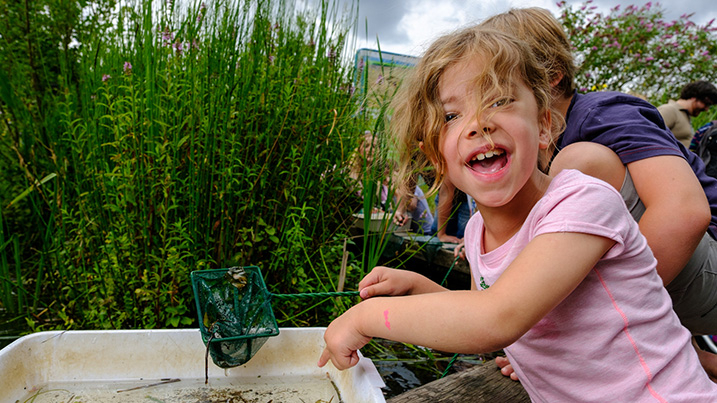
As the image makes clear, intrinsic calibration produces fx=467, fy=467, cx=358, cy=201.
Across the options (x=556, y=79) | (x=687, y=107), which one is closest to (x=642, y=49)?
Answer: (x=687, y=107)

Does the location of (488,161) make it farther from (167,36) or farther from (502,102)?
(167,36)

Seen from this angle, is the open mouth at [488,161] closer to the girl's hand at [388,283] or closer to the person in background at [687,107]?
the girl's hand at [388,283]

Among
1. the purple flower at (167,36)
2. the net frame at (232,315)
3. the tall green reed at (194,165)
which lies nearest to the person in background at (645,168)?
the net frame at (232,315)

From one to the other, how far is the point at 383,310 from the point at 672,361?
26.1 inches

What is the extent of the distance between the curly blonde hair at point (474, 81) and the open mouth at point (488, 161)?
10 centimetres

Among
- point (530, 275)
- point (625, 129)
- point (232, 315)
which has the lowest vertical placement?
point (232, 315)

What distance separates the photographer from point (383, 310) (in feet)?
3.37

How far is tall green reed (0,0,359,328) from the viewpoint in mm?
2014

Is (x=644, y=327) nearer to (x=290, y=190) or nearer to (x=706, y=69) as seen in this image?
(x=290, y=190)

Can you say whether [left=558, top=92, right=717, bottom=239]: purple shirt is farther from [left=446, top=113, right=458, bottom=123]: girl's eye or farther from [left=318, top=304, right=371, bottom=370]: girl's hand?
[left=318, top=304, right=371, bottom=370]: girl's hand

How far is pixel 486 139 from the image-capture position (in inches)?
41.9

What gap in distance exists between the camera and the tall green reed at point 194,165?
201 centimetres

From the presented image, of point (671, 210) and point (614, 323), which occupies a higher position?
point (671, 210)

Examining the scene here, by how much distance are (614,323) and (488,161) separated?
45cm
